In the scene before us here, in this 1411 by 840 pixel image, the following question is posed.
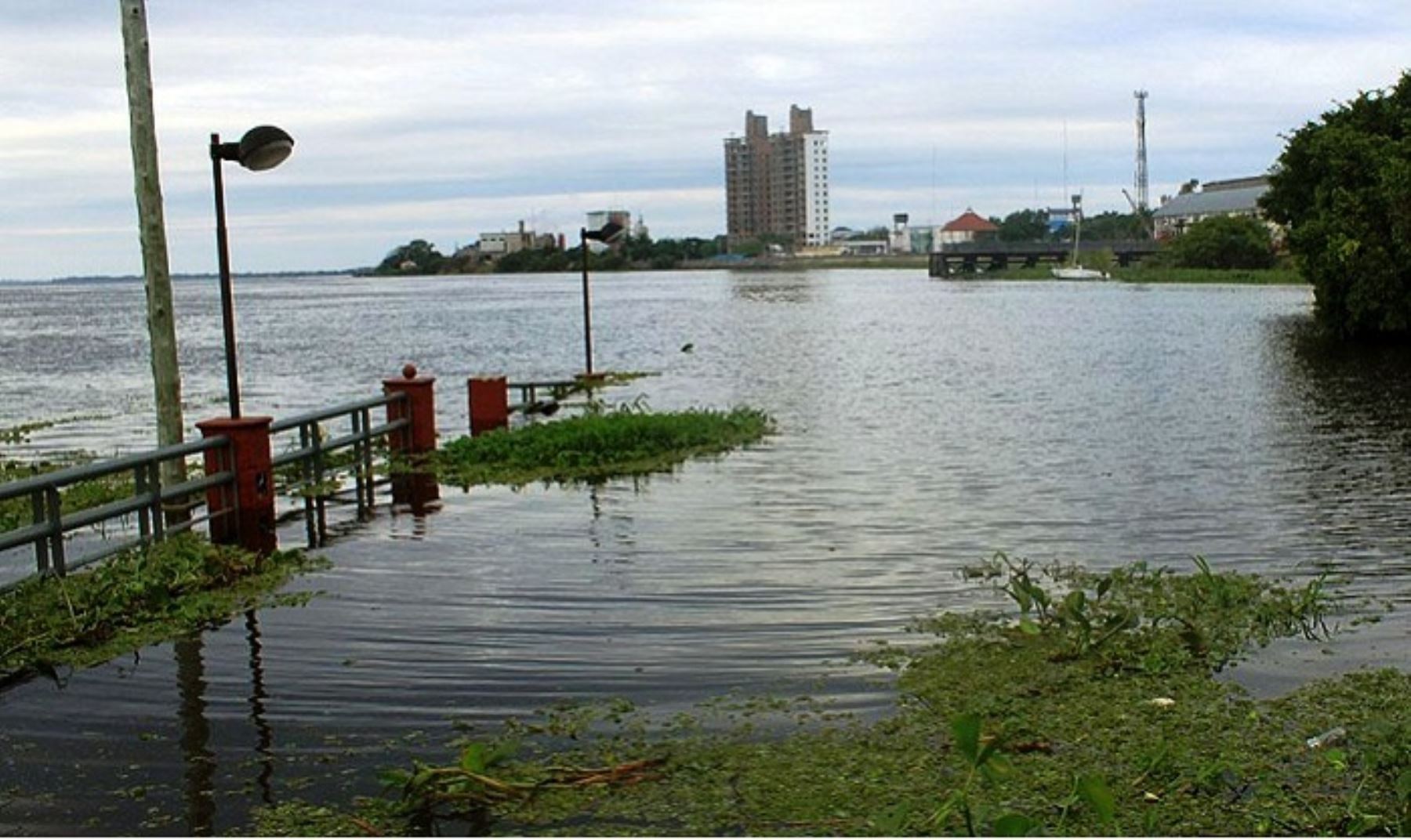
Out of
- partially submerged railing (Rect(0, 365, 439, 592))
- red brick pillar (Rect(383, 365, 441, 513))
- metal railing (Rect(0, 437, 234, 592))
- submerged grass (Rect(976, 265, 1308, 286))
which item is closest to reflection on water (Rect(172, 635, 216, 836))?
metal railing (Rect(0, 437, 234, 592))

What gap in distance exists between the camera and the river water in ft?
25.7

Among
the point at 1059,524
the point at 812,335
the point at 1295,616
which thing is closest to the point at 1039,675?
the point at 1295,616

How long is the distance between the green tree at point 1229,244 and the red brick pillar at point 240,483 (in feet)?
382

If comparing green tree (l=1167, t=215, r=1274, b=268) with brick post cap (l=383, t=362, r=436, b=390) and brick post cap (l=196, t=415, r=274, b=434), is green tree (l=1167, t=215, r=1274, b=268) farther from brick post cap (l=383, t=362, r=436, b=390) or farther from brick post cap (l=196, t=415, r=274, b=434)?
brick post cap (l=196, t=415, r=274, b=434)

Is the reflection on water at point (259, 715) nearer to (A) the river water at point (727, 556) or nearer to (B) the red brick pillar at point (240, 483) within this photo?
(A) the river water at point (727, 556)

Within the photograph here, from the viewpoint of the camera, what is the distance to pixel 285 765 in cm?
727

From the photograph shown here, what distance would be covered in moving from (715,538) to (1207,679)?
6.44 metres

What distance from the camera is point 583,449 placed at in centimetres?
2028

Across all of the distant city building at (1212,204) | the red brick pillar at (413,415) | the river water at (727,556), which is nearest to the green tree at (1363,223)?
the river water at (727,556)

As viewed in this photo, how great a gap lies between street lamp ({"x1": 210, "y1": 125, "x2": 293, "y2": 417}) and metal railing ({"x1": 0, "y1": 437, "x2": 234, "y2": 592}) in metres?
0.94

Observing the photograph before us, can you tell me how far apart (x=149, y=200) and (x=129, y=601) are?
180 inches

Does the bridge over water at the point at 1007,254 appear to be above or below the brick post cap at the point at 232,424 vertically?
above

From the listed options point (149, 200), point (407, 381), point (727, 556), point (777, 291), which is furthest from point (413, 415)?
point (777, 291)

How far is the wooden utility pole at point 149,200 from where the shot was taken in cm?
1352
